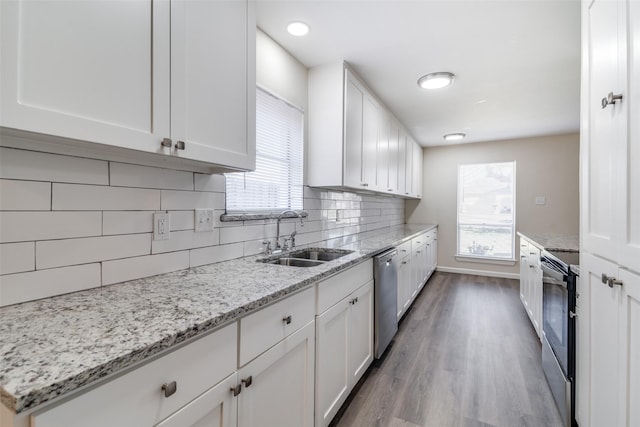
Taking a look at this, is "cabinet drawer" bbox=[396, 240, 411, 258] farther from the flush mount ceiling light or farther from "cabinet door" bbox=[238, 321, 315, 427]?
"cabinet door" bbox=[238, 321, 315, 427]

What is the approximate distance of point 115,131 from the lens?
91cm

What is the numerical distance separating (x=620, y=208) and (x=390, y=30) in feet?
5.10

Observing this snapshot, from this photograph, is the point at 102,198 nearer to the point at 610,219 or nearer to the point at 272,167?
the point at 272,167

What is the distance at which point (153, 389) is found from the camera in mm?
714

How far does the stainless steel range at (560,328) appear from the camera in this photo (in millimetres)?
1583

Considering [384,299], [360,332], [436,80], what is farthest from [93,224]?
[436,80]

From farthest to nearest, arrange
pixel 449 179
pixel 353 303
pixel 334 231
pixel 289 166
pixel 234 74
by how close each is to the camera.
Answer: pixel 449 179
pixel 334 231
pixel 289 166
pixel 353 303
pixel 234 74

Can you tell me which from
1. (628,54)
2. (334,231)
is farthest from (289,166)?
(628,54)

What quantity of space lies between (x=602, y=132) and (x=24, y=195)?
2.16 metres

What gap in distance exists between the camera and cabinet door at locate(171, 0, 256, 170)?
3.65 ft

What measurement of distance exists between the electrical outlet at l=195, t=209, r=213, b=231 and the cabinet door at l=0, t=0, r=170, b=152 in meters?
0.53

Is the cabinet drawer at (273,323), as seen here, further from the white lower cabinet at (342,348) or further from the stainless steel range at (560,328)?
the stainless steel range at (560,328)

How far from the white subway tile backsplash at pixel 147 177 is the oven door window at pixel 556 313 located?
211 centimetres

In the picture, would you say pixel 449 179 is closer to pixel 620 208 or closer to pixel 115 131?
pixel 620 208
